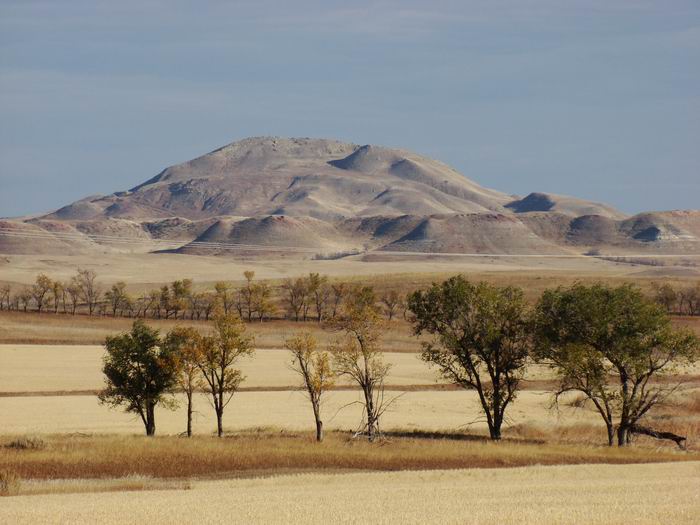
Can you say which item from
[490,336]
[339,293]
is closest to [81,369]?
[490,336]

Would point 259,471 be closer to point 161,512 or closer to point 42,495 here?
point 42,495

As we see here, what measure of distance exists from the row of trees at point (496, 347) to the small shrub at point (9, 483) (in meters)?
16.5

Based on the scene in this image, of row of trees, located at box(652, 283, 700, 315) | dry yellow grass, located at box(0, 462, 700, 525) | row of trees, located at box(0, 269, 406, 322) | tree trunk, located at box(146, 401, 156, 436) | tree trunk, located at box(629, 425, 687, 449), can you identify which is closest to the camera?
dry yellow grass, located at box(0, 462, 700, 525)

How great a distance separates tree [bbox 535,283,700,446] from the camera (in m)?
54.7

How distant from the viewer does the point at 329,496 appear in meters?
33.0

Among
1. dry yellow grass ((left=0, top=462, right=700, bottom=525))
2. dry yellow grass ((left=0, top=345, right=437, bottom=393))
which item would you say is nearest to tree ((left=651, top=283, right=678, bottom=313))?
dry yellow grass ((left=0, top=345, right=437, bottom=393))

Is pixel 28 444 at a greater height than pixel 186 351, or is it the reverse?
pixel 186 351

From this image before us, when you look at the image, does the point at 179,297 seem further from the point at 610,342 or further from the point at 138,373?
the point at 610,342

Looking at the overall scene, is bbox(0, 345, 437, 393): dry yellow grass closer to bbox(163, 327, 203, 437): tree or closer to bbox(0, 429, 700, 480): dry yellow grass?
bbox(163, 327, 203, 437): tree

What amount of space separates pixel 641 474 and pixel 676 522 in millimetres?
12921

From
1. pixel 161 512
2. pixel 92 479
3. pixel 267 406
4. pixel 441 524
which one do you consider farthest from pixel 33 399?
pixel 441 524

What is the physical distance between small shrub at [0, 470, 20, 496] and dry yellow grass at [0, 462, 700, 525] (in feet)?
7.81

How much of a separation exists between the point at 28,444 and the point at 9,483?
27.1 ft

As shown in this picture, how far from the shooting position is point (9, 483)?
36.5 m
